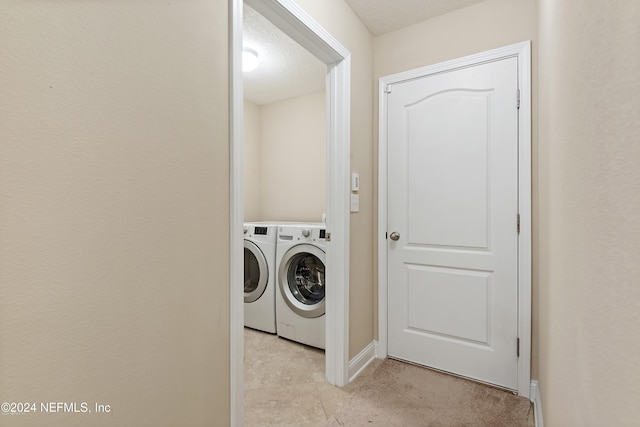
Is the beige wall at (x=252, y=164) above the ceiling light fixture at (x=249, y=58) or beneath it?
beneath

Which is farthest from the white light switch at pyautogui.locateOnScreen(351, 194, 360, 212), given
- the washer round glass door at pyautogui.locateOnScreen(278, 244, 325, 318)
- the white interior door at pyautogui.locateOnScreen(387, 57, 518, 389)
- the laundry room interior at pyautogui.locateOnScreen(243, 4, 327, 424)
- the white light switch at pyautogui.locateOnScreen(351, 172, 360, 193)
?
the washer round glass door at pyautogui.locateOnScreen(278, 244, 325, 318)

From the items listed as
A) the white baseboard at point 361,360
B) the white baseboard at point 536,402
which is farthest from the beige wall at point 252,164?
the white baseboard at point 536,402

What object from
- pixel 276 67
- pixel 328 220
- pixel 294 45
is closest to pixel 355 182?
pixel 328 220

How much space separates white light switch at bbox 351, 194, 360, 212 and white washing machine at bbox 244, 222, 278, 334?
33.5 inches

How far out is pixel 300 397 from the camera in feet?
5.90

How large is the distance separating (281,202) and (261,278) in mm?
1283

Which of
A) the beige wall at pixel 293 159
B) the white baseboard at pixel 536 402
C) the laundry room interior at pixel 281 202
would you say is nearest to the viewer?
the white baseboard at pixel 536 402

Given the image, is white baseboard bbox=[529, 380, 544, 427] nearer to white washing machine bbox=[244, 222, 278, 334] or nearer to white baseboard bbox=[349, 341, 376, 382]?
white baseboard bbox=[349, 341, 376, 382]

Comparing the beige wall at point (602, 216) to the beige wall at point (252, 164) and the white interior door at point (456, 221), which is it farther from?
the beige wall at point (252, 164)

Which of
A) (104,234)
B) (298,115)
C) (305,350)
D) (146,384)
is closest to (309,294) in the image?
(305,350)

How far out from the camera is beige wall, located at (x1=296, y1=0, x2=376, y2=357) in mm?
2004

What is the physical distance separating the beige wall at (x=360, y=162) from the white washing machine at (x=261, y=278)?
83cm

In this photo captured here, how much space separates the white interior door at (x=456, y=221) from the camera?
1.87 metres

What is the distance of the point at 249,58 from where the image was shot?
2.53 m
